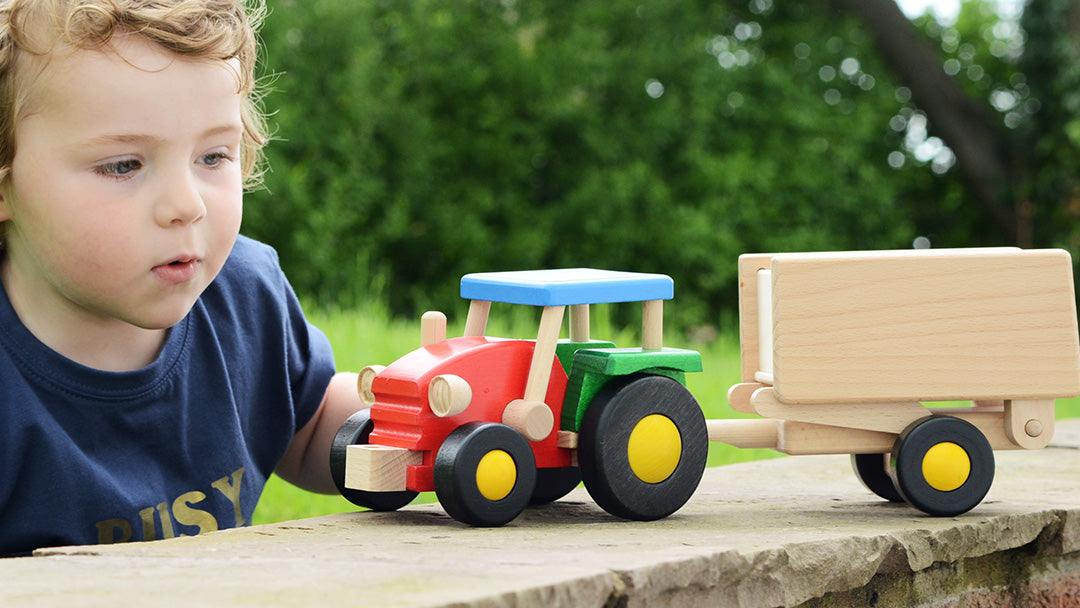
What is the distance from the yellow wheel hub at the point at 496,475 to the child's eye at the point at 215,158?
1.66 ft

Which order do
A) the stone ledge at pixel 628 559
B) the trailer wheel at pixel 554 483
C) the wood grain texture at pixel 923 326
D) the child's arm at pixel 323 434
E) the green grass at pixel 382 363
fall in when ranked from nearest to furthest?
1. the stone ledge at pixel 628 559
2. the wood grain texture at pixel 923 326
3. the trailer wheel at pixel 554 483
4. the child's arm at pixel 323 434
5. the green grass at pixel 382 363

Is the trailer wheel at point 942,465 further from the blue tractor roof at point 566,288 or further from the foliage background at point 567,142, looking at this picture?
the foliage background at point 567,142

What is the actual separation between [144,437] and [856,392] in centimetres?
98

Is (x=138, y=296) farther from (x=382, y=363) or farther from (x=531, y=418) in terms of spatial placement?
(x=382, y=363)

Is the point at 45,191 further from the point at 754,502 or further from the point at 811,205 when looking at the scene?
the point at 811,205

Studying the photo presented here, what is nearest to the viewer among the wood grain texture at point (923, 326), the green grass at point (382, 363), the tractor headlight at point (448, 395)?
the tractor headlight at point (448, 395)

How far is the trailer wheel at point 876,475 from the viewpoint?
5.60 feet

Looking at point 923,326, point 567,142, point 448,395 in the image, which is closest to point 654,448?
point 448,395

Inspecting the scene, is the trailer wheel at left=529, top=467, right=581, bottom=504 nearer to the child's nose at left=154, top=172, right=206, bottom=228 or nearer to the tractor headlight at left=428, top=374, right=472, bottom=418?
the tractor headlight at left=428, top=374, right=472, bottom=418

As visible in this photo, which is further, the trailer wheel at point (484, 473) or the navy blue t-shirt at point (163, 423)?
the navy blue t-shirt at point (163, 423)

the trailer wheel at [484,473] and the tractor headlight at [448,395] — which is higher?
the tractor headlight at [448,395]

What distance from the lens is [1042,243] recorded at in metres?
9.12

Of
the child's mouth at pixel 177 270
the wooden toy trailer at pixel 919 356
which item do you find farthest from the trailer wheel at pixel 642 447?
the child's mouth at pixel 177 270

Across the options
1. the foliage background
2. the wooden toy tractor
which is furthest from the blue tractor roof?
the foliage background
